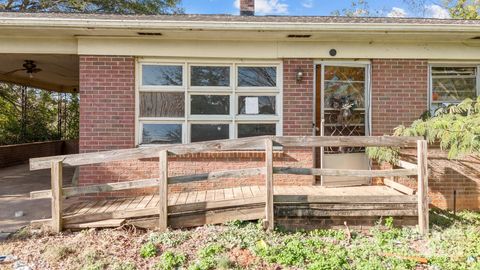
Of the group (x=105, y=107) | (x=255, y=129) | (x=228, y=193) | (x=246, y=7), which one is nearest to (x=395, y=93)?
(x=255, y=129)

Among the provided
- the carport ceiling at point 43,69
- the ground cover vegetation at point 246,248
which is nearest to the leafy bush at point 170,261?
the ground cover vegetation at point 246,248

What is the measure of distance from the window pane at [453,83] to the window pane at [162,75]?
476 cm

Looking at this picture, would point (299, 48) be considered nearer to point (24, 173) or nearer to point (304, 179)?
point (304, 179)

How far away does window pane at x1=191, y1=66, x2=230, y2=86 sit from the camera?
240 inches

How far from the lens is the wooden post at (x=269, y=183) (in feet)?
15.0

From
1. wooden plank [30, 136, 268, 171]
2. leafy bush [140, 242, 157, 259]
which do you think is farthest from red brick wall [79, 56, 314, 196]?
leafy bush [140, 242, 157, 259]

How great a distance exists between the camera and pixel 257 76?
20.2 ft

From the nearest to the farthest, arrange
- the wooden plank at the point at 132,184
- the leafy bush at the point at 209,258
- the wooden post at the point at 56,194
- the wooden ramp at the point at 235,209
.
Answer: the leafy bush at the point at 209,258, the wooden post at the point at 56,194, the wooden plank at the point at 132,184, the wooden ramp at the point at 235,209

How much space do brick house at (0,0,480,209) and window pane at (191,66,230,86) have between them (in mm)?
18

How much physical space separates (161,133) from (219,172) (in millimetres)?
1951

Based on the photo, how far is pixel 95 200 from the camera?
569 cm

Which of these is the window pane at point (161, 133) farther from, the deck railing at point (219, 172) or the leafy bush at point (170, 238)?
the leafy bush at point (170, 238)

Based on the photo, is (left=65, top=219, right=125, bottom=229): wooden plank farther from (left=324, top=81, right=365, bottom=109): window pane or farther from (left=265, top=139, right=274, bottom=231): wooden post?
(left=324, top=81, right=365, bottom=109): window pane

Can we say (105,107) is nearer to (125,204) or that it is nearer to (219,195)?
(125,204)
